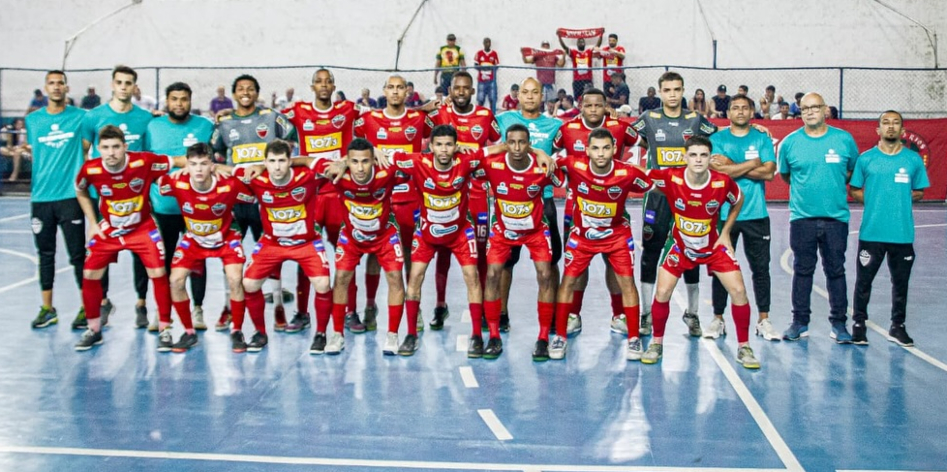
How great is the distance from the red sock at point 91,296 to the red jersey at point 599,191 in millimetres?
4498

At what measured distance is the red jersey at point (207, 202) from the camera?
28.2ft

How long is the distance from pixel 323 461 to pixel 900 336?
5.80m

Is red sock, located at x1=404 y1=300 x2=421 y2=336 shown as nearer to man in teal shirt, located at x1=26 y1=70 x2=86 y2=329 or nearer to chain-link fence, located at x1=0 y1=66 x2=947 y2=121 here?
man in teal shirt, located at x1=26 y1=70 x2=86 y2=329

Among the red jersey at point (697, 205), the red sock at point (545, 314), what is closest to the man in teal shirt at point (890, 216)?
the red jersey at point (697, 205)

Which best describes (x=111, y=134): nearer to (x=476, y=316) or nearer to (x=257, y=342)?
(x=257, y=342)

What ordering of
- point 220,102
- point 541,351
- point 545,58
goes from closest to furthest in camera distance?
point 541,351 < point 220,102 < point 545,58

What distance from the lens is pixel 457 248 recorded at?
873cm

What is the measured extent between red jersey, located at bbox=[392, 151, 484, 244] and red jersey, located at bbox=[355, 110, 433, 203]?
0.74 meters

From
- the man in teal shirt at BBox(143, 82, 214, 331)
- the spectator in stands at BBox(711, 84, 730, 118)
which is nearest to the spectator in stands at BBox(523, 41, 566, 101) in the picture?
the spectator in stands at BBox(711, 84, 730, 118)

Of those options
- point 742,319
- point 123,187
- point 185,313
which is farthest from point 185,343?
point 742,319

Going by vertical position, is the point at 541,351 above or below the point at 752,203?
below

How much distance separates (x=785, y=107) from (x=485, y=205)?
46.8 ft

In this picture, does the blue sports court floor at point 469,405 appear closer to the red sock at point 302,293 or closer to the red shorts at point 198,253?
the red sock at point 302,293

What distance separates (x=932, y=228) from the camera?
16.8m
